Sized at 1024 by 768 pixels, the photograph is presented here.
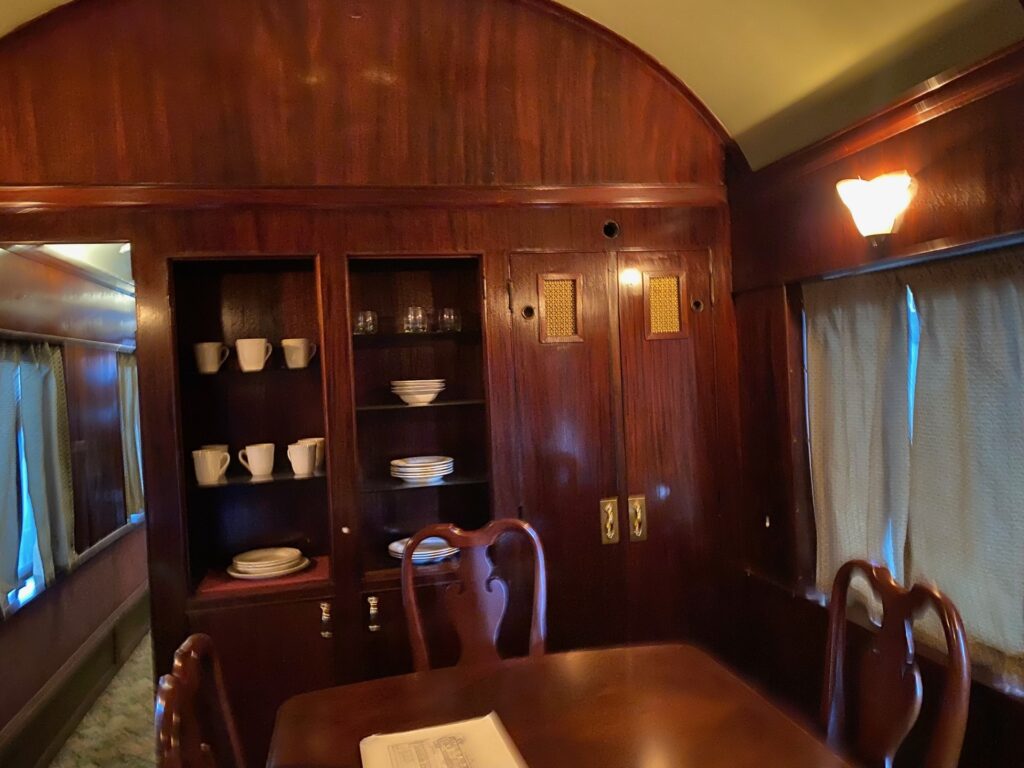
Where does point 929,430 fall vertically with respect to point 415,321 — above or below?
below

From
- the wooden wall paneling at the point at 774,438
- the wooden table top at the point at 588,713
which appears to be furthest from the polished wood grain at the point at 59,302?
the wooden wall paneling at the point at 774,438

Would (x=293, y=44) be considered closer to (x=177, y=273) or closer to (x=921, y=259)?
(x=177, y=273)

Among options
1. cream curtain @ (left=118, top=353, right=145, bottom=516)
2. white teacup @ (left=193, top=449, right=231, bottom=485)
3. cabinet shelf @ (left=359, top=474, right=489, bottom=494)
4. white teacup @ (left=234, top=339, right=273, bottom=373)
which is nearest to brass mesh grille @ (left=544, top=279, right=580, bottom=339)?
cabinet shelf @ (left=359, top=474, right=489, bottom=494)

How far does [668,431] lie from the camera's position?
2729 millimetres

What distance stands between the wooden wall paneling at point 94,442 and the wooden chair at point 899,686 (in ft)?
8.64

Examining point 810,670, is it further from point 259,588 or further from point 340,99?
point 340,99

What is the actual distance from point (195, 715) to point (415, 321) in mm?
1622

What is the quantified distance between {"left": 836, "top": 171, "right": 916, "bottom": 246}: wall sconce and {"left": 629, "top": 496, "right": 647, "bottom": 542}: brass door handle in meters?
1.20

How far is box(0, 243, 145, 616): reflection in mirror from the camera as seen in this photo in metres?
2.54

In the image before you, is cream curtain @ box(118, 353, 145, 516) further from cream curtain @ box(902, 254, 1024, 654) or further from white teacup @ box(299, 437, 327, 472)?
cream curtain @ box(902, 254, 1024, 654)

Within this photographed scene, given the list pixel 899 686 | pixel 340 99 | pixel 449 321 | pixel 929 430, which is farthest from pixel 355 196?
pixel 899 686

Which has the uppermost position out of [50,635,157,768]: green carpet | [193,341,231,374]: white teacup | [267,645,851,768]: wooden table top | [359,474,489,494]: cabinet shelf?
[193,341,231,374]: white teacup

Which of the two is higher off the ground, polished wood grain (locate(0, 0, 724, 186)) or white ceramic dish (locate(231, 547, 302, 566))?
polished wood grain (locate(0, 0, 724, 186))

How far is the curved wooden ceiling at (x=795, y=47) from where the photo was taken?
1.84 metres
